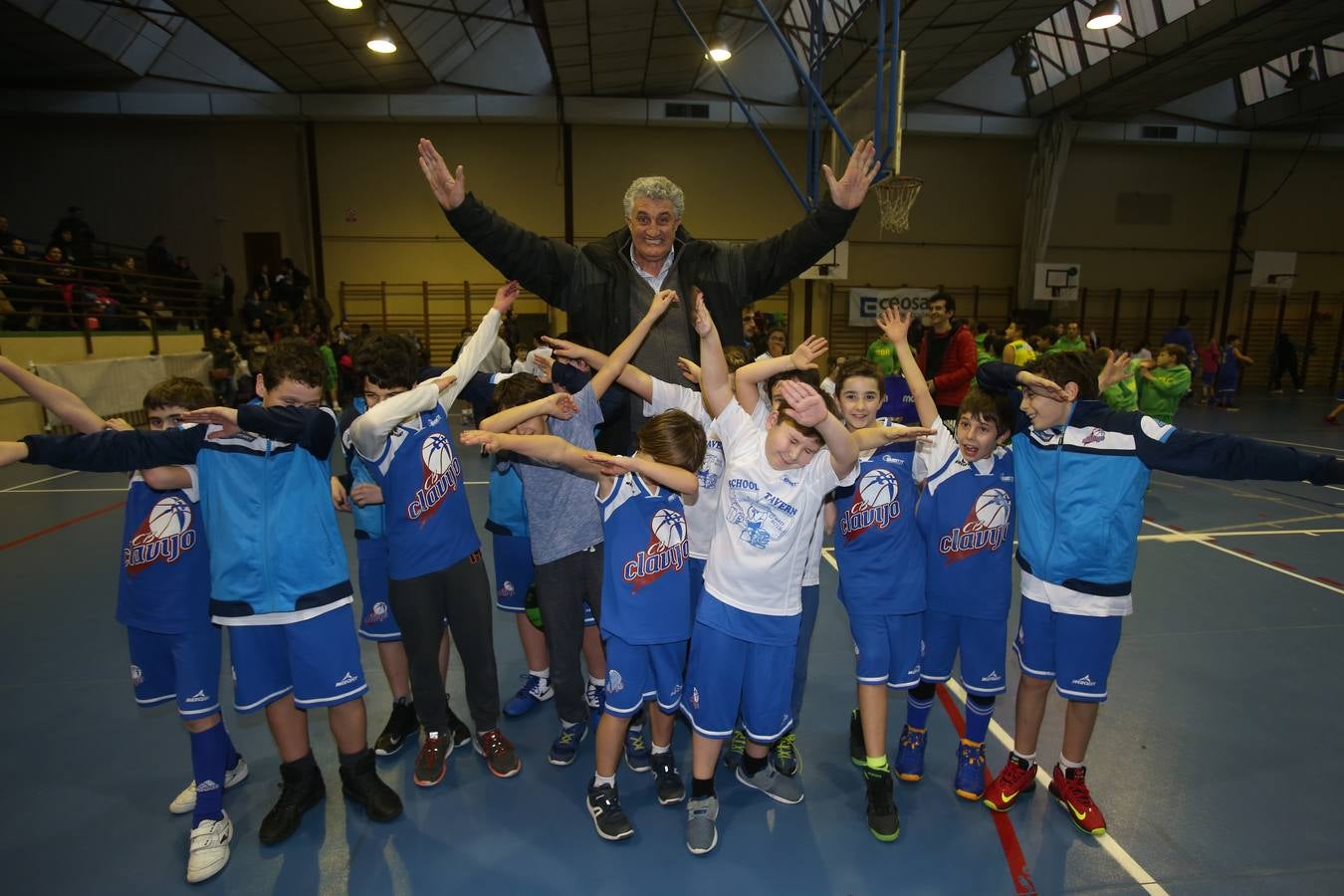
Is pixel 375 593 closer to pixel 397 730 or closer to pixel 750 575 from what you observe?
pixel 397 730

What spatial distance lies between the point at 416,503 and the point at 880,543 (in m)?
1.84

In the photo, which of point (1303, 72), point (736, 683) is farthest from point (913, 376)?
point (1303, 72)

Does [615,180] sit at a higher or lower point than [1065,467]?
higher

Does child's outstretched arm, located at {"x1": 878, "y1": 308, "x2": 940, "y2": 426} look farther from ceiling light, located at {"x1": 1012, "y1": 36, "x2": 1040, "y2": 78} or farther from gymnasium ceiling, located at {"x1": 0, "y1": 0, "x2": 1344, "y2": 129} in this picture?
ceiling light, located at {"x1": 1012, "y1": 36, "x2": 1040, "y2": 78}

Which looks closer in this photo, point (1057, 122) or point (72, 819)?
point (72, 819)

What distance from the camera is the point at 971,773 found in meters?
2.94

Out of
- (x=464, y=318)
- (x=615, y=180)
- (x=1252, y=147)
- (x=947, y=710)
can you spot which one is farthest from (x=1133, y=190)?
(x=947, y=710)

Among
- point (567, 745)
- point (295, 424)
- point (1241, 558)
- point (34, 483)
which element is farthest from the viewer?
point (34, 483)

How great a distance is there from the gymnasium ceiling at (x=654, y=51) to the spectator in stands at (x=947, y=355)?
5032 millimetres

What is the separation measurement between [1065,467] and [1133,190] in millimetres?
20808

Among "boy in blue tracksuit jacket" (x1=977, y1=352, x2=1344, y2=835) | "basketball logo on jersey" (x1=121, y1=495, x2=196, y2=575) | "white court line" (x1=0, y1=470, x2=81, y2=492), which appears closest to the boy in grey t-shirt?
"basketball logo on jersey" (x1=121, y1=495, x2=196, y2=575)

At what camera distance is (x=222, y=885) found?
249cm

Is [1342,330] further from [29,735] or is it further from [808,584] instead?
[29,735]

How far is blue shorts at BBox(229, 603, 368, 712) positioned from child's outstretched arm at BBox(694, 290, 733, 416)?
1.58 meters
